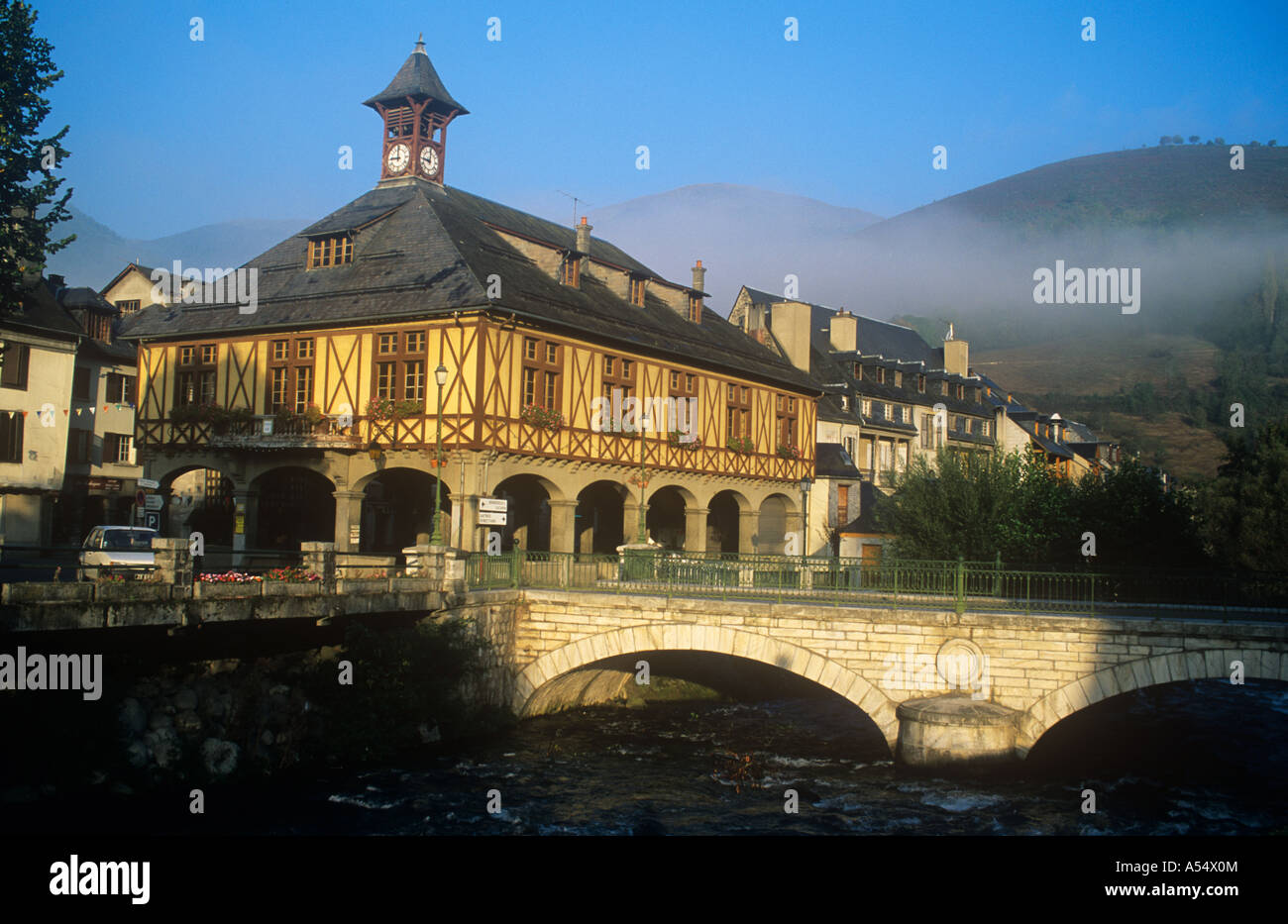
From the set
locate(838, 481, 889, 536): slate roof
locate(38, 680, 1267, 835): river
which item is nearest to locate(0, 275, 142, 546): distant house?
locate(38, 680, 1267, 835): river

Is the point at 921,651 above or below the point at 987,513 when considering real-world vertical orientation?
below

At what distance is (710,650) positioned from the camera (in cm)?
2070

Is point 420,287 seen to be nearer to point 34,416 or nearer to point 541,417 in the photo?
point 541,417

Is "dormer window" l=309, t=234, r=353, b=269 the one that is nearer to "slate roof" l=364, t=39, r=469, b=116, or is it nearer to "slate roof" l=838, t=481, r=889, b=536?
"slate roof" l=364, t=39, r=469, b=116

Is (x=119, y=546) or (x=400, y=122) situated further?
(x=400, y=122)

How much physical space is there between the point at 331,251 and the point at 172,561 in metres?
18.2

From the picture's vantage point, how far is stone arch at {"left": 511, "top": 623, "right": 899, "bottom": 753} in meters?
19.6

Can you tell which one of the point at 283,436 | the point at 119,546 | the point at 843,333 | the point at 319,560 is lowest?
the point at 319,560

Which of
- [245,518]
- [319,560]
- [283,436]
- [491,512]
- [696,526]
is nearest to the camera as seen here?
[319,560]

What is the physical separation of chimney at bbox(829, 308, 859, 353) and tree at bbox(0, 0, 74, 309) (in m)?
37.9

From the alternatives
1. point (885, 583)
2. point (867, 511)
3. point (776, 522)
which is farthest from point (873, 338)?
point (885, 583)

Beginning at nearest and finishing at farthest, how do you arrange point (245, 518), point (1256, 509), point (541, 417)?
point (541, 417) → point (1256, 509) → point (245, 518)
